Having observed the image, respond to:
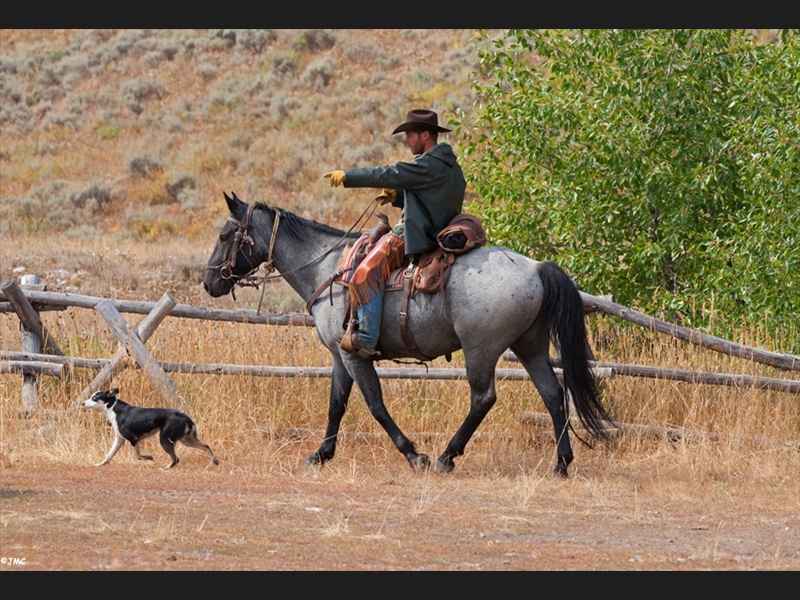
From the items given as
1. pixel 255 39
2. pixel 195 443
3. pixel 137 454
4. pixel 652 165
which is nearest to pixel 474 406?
pixel 195 443

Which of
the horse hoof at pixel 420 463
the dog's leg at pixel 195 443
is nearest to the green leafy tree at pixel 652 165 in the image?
the horse hoof at pixel 420 463

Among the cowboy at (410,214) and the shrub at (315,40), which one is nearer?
the cowboy at (410,214)

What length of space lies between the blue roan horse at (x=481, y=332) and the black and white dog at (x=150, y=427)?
1045mm

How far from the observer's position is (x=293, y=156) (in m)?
33.2

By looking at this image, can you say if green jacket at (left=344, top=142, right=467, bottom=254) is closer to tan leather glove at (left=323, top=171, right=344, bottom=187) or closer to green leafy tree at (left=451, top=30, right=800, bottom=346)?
tan leather glove at (left=323, top=171, right=344, bottom=187)

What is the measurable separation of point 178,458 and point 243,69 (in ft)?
105

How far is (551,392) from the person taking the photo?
862 cm

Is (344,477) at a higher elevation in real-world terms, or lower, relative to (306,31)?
lower

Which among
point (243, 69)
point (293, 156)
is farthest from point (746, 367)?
point (243, 69)

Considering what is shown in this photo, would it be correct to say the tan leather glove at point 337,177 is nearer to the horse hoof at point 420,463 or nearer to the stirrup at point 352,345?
the stirrup at point 352,345

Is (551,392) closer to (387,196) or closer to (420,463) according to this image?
(420,463)

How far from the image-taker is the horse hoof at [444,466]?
8.58 meters

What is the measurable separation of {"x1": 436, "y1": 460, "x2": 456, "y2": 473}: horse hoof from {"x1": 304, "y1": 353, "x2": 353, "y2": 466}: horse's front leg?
0.94m

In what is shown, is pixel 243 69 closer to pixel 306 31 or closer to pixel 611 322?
pixel 306 31
